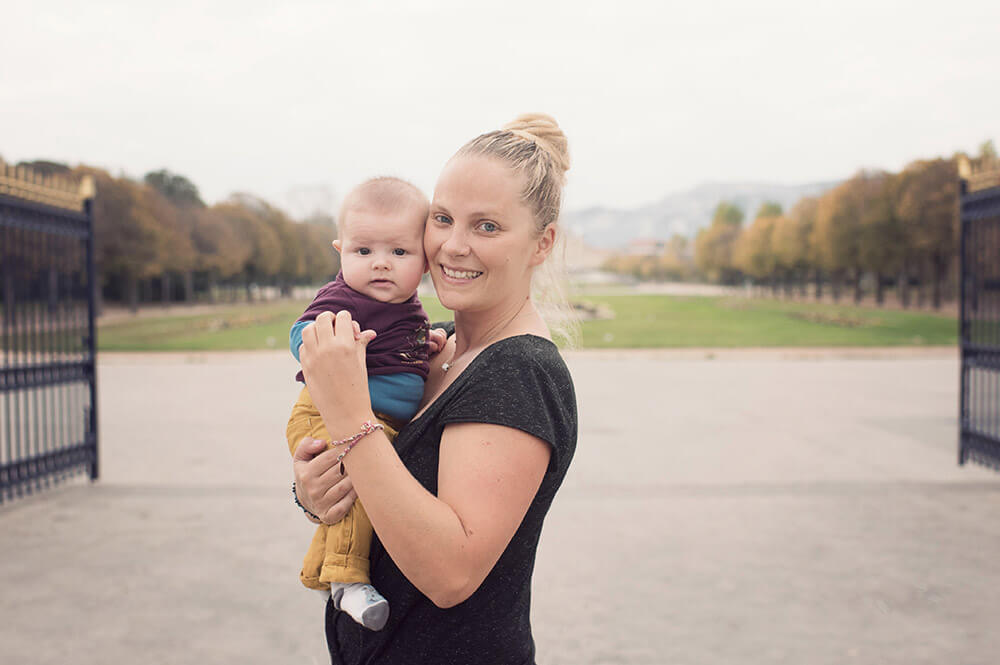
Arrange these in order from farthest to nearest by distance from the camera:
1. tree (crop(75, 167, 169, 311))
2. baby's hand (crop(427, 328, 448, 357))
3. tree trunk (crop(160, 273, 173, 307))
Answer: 1. tree trunk (crop(160, 273, 173, 307))
2. tree (crop(75, 167, 169, 311))
3. baby's hand (crop(427, 328, 448, 357))

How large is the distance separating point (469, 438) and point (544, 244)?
0.43 m

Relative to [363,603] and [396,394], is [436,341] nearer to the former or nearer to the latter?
[396,394]

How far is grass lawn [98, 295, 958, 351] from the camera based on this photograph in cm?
2662

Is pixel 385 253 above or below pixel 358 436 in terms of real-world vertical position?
above

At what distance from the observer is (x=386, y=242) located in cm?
153

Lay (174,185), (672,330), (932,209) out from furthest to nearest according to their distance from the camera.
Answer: (174,185)
(672,330)
(932,209)

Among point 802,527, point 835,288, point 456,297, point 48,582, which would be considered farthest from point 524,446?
point 835,288

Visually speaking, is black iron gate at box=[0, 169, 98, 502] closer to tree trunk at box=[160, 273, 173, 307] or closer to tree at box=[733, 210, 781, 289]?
tree trunk at box=[160, 273, 173, 307]

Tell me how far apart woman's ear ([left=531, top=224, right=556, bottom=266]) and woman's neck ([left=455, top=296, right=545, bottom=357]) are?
0.26 feet

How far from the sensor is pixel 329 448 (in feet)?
4.81

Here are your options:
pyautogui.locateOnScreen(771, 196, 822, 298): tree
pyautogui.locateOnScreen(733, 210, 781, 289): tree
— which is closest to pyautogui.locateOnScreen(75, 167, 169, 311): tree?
pyautogui.locateOnScreen(771, 196, 822, 298): tree

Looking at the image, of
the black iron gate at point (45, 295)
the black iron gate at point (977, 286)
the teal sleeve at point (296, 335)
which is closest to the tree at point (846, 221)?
the black iron gate at point (977, 286)

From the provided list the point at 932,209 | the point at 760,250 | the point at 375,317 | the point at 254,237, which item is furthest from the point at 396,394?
the point at 760,250

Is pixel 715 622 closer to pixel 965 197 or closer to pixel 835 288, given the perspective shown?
pixel 965 197
